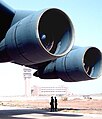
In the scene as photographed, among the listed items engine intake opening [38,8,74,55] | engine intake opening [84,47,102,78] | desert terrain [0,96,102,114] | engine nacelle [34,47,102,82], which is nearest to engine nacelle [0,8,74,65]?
engine intake opening [38,8,74,55]

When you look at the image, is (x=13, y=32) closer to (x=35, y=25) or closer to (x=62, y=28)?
(x=35, y=25)

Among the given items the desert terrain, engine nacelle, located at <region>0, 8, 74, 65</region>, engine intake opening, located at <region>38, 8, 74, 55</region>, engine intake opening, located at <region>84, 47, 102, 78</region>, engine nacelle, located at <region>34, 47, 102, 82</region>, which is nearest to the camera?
engine nacelle, located at <region>0, 8, 74, 65</region>

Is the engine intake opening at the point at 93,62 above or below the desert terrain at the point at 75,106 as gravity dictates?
above

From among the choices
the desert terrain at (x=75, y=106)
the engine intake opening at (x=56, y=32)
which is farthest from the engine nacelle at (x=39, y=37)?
the desert terrain at (x=75, y=106)

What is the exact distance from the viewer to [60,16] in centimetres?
1347

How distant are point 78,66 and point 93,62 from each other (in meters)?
1.66

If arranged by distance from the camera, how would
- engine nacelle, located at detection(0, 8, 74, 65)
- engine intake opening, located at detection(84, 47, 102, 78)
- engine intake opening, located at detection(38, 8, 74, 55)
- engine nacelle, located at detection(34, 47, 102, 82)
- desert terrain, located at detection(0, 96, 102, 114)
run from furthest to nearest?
1. desert terrain, located at detection(0, 96, 102, 114)
2. engine intake opening, located at detection(84, 47, 102, 78)
3. engine nacelle, located at detection(34, 47, 102, 82)
4. engine intake opening, located at detection(38, 8, 74, 55)
5. engine nacelle, located at detection(0, 8, 74, 65)

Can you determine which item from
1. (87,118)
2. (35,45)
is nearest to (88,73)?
(87,118)

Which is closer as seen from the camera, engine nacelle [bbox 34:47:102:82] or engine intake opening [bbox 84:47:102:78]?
engine nacelle [bbox 34:47:102:82]

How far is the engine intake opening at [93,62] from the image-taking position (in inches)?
704

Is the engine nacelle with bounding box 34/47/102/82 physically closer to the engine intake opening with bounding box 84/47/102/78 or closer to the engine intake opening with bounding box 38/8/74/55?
the engine intake opening with bounding box 84/47/102/78

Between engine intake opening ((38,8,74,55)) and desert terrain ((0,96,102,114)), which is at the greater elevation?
engine intake opening ((38,8,74,55))

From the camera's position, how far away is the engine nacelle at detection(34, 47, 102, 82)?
55.9ft

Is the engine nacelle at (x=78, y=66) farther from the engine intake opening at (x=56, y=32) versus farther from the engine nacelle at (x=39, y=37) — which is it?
the engine nacelle at (x=39, y=37)
